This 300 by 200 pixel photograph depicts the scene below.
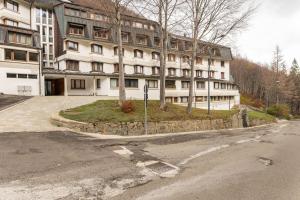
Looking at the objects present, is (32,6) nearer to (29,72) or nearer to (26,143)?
(29,72)

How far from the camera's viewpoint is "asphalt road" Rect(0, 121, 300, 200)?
677 centimetres

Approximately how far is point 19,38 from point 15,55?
2.56m

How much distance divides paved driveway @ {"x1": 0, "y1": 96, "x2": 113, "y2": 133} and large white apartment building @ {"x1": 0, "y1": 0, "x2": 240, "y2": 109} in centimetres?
875

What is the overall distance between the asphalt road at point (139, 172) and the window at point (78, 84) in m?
27.6

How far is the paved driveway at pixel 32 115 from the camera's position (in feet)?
55.2

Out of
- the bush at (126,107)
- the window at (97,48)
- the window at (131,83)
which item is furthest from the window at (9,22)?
the bush at (126,107)

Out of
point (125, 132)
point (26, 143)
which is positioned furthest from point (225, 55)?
point (26, 143)

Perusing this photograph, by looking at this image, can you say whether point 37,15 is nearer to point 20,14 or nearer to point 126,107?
point 20,14

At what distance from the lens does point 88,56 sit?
40906 mm

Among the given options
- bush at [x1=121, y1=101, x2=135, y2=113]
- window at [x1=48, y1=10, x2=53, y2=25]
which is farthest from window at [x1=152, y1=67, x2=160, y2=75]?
bush at [x1=121, y1=101, x2=135, y2=113]

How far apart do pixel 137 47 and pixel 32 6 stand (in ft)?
69.2

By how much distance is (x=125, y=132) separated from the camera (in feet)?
59.7

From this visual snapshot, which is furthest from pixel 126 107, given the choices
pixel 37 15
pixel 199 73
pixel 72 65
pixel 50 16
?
pixel 50 16

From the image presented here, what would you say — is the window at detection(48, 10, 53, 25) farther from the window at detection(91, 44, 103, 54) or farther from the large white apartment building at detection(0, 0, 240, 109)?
the window at detection(91, 44, 103, 54)
